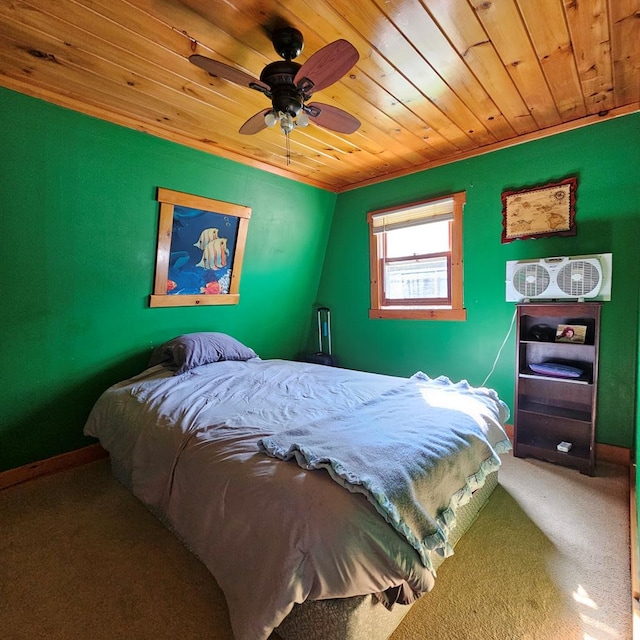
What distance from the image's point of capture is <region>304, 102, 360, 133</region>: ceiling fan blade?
5.95 ft

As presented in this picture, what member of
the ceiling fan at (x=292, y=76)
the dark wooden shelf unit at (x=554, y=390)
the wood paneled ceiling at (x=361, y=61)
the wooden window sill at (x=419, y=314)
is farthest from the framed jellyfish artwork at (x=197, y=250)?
the dark wooden shelf unit at (x=554, y=390)

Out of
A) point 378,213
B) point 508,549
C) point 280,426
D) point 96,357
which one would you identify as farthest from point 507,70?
point 96,357

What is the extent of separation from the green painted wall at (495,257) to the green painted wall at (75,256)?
4.38 feet

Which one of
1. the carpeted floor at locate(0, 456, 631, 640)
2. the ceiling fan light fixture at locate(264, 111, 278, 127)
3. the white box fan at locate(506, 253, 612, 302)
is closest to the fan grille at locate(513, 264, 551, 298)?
the white box fan at locate(506, 253, 612, 302)

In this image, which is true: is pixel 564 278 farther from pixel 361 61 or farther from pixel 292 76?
pixel 292 76

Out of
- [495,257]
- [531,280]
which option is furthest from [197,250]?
[531,280]

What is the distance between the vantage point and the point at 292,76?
1.67 meters

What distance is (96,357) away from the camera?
9.06ft

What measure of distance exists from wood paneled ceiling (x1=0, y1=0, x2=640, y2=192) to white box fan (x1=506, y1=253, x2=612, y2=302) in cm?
103

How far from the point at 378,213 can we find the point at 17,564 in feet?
12.1

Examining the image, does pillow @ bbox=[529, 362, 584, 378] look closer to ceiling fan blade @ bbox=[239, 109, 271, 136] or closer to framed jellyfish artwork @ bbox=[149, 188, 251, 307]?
ceiling fan blade @ bbox=[239, 109, 271, 136]

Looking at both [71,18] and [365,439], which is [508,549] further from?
[71,18]

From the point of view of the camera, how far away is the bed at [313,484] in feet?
3.61

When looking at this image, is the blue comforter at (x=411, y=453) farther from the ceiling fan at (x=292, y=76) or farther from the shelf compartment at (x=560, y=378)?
the ceiling fan at (x=292, y=76)
